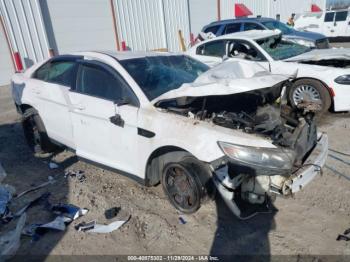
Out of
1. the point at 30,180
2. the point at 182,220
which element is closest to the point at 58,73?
the point at 30,180

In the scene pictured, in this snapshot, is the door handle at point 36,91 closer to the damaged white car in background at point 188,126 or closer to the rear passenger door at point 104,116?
the damaged white car in background at point 188,126

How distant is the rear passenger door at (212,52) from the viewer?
672cm

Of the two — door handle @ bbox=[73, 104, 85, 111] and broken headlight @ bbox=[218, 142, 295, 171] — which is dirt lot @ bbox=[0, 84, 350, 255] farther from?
door handle @ bbox=[73, 104, 85, 111]

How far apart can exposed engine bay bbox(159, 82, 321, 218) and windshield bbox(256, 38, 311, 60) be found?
2.95 meters

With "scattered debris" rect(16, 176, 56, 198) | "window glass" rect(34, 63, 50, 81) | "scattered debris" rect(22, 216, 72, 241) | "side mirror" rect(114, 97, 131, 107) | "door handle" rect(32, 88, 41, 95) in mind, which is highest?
"window glass" rect(34, 63, 50, 81)

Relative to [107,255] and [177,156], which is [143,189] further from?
[107,255]

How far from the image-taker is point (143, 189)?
3.63 m

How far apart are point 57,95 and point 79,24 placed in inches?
358

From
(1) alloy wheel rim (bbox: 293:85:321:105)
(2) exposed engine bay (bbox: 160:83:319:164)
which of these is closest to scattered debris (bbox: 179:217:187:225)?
(2) exposed engine bay (bbox: 160:83:319:164)

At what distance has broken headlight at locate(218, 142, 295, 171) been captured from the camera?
245 cm

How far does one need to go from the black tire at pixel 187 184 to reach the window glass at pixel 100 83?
98 centimetres

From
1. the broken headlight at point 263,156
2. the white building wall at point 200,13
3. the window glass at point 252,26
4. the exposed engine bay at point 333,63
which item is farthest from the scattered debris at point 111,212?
the white building wall at point 200,13

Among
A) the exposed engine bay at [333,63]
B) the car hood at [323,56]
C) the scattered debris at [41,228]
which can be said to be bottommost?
the scattered debris at [41,228]

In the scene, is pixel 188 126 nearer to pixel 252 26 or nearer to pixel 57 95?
pixel 57 95
